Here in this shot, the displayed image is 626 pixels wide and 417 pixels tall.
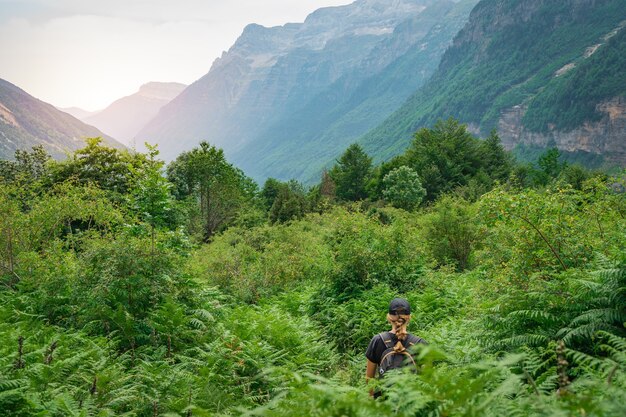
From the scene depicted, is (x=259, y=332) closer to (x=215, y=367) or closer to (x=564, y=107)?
(x=215, y=367)

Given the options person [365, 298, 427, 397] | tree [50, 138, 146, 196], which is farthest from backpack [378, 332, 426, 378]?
tree [50, 138, 146, 196]

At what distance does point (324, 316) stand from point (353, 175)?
47.4 m

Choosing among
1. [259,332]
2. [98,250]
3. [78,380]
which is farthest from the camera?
[98,250]

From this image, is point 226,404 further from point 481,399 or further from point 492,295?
point 492,295

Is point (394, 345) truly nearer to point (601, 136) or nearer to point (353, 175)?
point (353, 175)

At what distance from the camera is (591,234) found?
787 centimetres

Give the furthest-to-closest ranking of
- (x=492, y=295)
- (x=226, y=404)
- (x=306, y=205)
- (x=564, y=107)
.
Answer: (x=564, y=107), (x=306, y=205), (x=492, y=295), (x=226, y=404)

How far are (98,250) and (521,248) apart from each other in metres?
8.31

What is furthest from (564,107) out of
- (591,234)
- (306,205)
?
(591,234)

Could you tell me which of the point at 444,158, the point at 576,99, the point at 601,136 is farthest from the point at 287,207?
the point at 576,99

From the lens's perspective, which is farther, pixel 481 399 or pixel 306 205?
pixel 306 205

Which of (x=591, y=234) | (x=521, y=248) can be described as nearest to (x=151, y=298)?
(x=521, y=248)

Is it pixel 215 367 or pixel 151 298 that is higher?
pixel 151 298

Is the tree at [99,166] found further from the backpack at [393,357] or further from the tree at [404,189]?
the backpack at [393,357]
